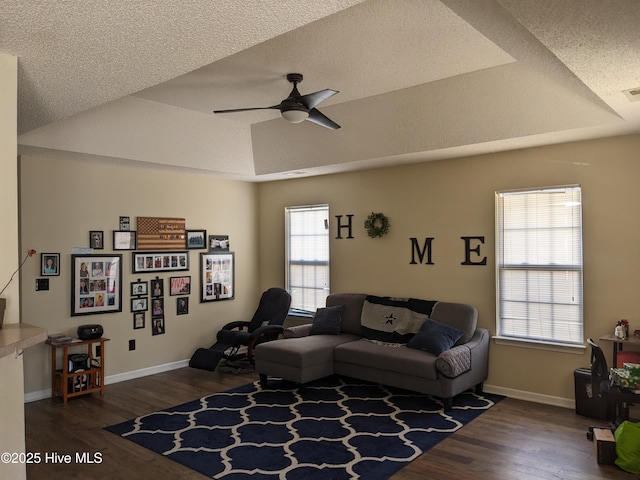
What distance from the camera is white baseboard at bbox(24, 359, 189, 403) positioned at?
5.17 meters

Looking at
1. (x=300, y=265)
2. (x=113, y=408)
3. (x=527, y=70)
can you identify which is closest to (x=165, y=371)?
(x=113, y=408)

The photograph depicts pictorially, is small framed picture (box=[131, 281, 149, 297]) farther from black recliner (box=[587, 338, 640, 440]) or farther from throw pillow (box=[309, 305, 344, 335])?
black recliner (box=[587, 338, 640, 440])

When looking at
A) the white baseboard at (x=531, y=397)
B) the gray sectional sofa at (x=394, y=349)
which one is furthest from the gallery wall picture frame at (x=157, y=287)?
the white baseboard at (x=531, y=397)

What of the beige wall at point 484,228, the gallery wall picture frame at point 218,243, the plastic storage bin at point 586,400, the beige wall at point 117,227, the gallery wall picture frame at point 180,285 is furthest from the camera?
the gallery wall picture frame at point 218,243

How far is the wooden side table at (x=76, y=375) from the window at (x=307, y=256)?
276 centimetres

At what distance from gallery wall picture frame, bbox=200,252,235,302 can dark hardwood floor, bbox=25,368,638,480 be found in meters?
1.74

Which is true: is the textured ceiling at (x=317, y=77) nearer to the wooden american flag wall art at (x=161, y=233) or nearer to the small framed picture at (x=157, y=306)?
the wooden american flag wall art at (x=161, y=233)

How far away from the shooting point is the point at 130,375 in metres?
6.00

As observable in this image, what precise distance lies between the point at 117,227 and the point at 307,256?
2562mm

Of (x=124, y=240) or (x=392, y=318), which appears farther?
(x=124, y=240)

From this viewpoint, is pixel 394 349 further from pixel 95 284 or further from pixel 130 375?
pixel 95 284

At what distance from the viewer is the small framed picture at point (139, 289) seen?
605 centimetres

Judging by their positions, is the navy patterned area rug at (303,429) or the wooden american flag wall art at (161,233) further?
the wooden american flag wall art at (161,233)

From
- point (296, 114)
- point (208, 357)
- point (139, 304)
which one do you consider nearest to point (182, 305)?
point (139, 304)
